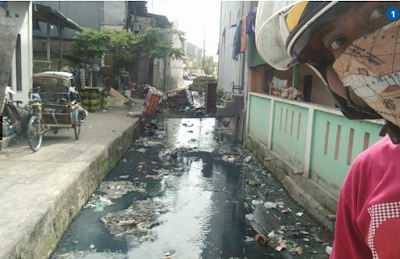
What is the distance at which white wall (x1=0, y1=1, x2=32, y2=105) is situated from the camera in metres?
7.90

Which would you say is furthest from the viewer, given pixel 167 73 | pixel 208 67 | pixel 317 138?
pixel 208 67

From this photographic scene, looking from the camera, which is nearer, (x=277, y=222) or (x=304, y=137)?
(x=277, y=222)

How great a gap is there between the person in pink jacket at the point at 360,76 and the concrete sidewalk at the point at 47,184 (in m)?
2.59

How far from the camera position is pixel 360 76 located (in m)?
0.84

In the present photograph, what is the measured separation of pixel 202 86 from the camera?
94.1ft

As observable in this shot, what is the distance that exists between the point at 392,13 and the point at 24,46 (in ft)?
29.3

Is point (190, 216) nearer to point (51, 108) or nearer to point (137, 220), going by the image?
point (137, 220)

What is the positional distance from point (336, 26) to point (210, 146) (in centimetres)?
1026

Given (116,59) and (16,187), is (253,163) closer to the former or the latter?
(16,187)

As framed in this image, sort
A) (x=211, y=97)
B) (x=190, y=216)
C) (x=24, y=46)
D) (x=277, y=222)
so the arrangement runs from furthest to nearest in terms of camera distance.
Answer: (x=211, y=97), (x=24, y=46), (x=190, y=216), (x=277, y=222)

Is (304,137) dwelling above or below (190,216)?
above

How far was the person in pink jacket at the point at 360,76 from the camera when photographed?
760 mm

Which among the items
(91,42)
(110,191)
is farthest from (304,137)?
(91,42)

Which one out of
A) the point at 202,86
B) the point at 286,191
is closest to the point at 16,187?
the point at 286,191
